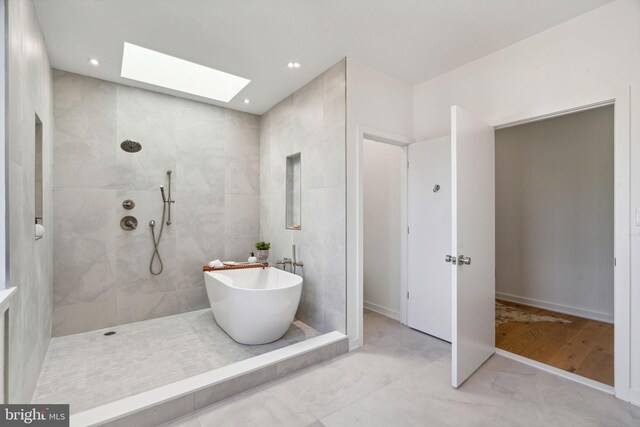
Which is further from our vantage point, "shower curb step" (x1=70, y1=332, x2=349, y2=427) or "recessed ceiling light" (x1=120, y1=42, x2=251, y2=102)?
"recessed ceiling light" (x1=120, y1=42, x2=251, y2=102)

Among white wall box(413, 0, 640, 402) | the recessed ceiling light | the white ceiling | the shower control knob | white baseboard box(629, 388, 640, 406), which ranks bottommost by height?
white baseboard box(629, 388, 640, 406)

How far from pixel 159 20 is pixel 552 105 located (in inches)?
118

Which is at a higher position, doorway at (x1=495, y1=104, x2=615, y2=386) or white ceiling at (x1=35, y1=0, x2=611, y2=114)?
white ceiling at (x1=35, y1=0, x2=611, y2=114)

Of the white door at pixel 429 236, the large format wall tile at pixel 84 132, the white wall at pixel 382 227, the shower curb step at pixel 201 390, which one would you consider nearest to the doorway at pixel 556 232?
the white door at pixel 429 236

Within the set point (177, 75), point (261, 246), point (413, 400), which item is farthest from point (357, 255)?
point (177, 75)

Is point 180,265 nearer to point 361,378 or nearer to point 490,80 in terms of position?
point 361,378

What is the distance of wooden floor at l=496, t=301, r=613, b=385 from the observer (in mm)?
2307

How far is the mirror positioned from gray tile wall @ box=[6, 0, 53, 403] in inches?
86.1

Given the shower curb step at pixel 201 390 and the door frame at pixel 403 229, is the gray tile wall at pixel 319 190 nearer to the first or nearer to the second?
the shower curb step at pixel 201 390

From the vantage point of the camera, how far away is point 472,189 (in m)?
2.26

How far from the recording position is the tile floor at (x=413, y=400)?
173 cm

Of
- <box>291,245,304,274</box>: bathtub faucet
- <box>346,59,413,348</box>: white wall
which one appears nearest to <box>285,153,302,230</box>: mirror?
<box>291,245,304,274</box>: bathtub faucet

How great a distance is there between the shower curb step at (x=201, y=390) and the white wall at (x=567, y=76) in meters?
2.16

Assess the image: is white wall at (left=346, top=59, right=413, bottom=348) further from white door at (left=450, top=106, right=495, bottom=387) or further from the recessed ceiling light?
the recessed ceiling light
